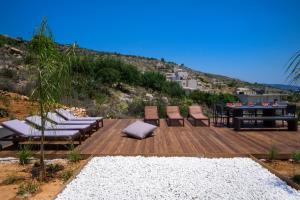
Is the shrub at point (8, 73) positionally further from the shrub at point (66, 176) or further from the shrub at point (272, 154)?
the shrub at point (272, 154)

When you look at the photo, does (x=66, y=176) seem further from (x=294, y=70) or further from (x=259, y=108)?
(x=259, y=108)

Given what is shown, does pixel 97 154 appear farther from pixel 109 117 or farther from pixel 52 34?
pixel 109 117

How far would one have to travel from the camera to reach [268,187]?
3.96 meters

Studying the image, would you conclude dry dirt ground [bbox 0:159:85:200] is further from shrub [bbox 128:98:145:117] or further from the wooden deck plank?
shrub [bbox 128:98:145:117]

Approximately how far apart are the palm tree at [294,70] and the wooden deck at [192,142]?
2.46 m

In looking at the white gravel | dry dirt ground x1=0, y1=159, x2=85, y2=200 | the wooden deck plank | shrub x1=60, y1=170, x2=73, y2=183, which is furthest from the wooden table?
shrub x1=60, y1=170, x2=73, y2=183

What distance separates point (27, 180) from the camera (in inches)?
170

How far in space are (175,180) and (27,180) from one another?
2301 mm

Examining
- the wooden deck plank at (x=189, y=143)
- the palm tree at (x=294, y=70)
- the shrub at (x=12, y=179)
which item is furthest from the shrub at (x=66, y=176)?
the palm tree at (x=294, y=70)

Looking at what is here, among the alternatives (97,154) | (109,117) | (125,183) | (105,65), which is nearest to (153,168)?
(125,183)

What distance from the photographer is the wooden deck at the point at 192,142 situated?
19.1 feet

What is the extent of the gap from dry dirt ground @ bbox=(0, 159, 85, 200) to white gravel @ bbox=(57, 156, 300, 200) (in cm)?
25

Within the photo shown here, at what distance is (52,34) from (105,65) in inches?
869

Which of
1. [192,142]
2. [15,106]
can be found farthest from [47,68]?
[15,106]
